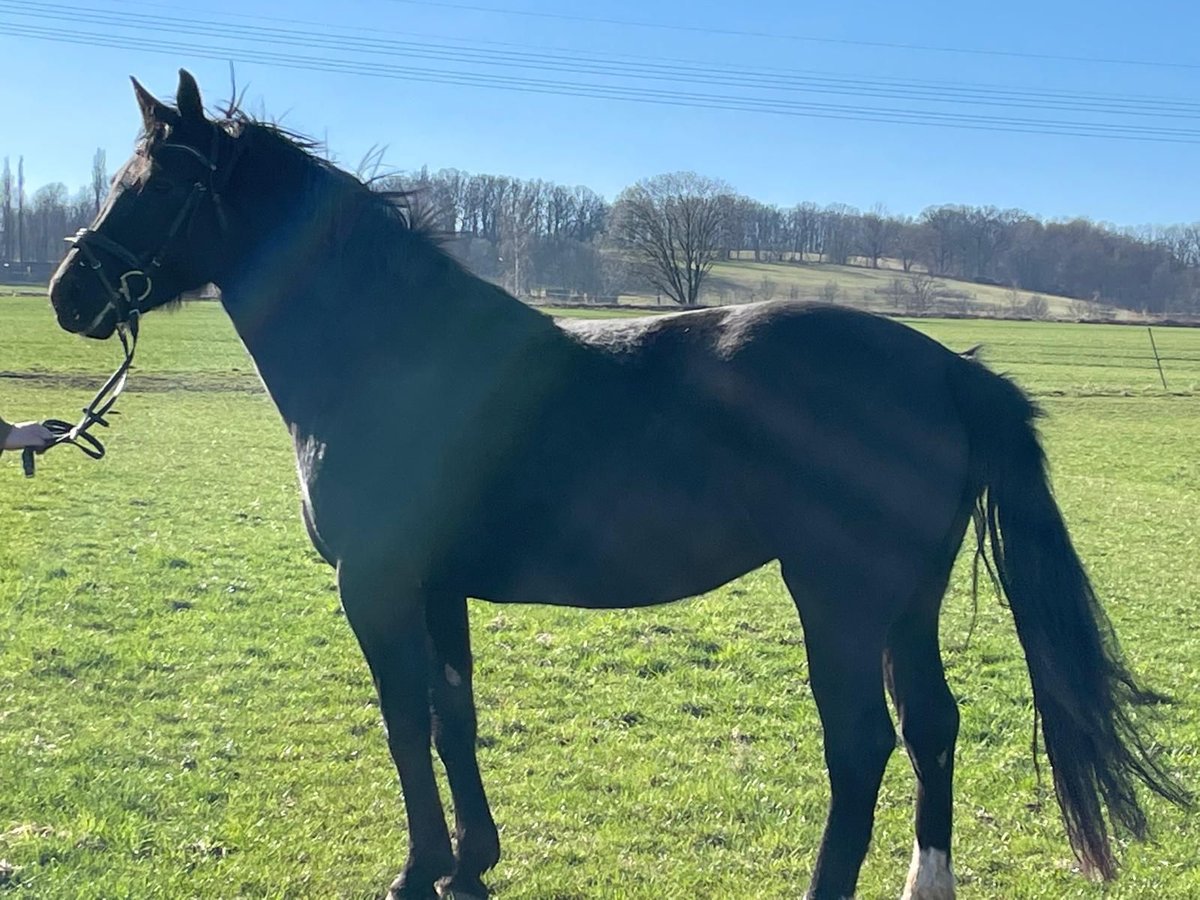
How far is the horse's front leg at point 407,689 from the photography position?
3336 millimetres

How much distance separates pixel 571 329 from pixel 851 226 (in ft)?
194

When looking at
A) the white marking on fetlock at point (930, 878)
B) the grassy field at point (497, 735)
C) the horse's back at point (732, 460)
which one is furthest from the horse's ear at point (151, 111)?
the white marking on fetlock at point (930, 878)

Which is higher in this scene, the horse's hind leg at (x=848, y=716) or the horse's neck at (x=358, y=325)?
the horse's neck at (x=358, y=325)

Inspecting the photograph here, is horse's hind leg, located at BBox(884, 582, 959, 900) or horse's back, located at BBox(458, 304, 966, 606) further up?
horse's back, located at BBox(458, 304, 966, 606)

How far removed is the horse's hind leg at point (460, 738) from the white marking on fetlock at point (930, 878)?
1.54 metres

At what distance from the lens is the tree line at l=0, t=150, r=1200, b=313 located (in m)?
40.2

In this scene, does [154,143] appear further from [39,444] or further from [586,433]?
[586,433]

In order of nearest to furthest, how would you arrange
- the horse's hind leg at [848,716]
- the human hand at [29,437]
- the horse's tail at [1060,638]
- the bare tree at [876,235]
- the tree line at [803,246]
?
1. the horse's hind leg at [848,716]
2. the horse's tail at [1060,638]
3. the human hand at [29,437]
4. the tree line at [803,246]
5. the bare tree at [876,235]

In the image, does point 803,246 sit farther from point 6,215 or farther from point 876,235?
point 6,215

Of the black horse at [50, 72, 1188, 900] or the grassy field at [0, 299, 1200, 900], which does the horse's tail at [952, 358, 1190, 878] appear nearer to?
the black horse at [50, 72, 1188, 900]

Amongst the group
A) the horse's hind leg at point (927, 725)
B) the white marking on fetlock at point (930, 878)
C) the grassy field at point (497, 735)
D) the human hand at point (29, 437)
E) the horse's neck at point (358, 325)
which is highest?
the horse's neck at point (358, 325)

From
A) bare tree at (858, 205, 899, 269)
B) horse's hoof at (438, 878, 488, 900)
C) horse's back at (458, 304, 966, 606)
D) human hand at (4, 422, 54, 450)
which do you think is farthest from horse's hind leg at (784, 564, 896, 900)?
bare tree at (858, 205, 899, 269)

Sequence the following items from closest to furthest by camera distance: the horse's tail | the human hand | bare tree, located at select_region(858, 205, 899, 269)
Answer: the horse's tail, the human hand, bare tree, located at select_region(858, 205, 899, 269)

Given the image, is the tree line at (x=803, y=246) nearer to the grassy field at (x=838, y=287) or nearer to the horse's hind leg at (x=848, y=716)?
the grassy field at (x=838, y=287)
